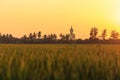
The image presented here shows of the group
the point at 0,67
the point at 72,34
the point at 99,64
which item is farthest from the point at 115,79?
the point at 72,34

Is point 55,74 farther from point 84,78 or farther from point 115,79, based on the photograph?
point 115,79

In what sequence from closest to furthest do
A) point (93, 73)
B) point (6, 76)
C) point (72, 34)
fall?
point (6, 76) < point (93, 73) < point (72, 34)

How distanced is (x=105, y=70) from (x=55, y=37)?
385 ft

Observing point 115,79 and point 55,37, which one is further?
point 55,37

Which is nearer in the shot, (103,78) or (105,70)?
(103,78)

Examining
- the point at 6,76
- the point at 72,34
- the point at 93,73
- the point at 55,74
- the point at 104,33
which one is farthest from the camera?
the point at 104,33

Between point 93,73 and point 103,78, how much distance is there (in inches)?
6.0

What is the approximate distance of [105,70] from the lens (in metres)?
3.55

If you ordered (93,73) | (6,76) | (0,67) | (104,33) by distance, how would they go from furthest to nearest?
(104,33)
(0,67)
(93,73)
(6,76)

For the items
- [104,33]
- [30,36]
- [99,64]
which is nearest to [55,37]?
Answer: [30,36]

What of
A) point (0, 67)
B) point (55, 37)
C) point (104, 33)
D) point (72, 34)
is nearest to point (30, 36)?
point (55, 37)

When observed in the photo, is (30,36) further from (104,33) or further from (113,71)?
(113,71)

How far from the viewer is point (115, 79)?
324 centimetres

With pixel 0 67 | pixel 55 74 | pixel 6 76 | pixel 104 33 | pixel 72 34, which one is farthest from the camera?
pixel 104 33
